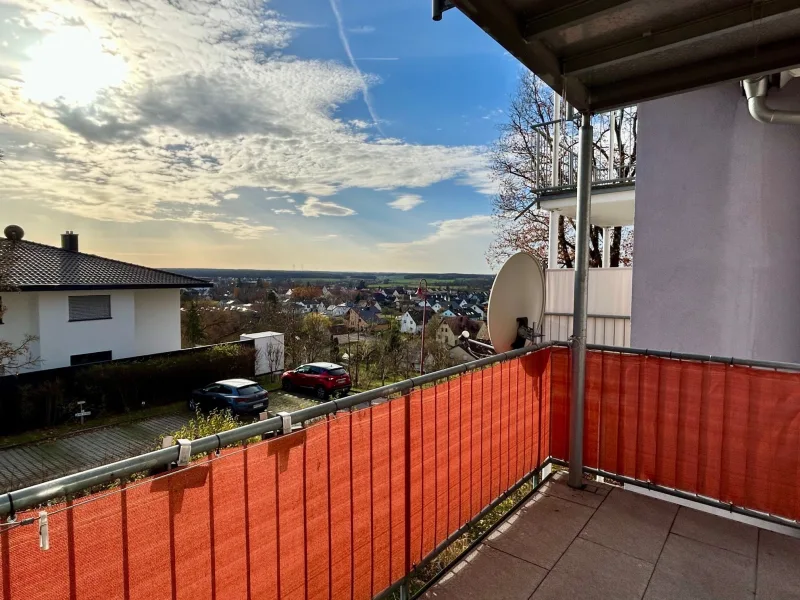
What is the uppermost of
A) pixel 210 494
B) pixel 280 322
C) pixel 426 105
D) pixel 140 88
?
pixel 426 105

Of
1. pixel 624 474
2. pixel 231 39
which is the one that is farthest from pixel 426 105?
pixel 624 474

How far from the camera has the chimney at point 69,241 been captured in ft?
61.2

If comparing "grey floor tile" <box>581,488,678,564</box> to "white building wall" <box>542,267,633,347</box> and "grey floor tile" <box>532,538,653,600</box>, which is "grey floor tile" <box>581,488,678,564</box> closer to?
"grey floor tile" <box>532,538,653,600</box>

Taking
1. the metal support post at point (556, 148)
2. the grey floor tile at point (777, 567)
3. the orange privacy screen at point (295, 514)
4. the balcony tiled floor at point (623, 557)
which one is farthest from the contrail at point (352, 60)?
the grey floor tile at point (777, 567)

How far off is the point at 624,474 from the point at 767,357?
1.61 meters

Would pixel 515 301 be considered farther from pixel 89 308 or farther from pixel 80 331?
pixel 89 308

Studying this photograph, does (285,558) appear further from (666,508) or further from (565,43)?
(565,43)

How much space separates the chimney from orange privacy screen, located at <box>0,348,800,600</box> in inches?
852

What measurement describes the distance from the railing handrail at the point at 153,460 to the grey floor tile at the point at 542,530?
119cm

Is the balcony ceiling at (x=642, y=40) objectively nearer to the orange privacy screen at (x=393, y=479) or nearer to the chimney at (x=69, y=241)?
the orange privacy screen at (x=393, y=479)

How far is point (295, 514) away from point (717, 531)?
8.77ft

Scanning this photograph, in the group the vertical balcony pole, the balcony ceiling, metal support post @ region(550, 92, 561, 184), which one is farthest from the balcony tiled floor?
metal support post @ region(550, 92, 561, 184)

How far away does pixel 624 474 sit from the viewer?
125 inches

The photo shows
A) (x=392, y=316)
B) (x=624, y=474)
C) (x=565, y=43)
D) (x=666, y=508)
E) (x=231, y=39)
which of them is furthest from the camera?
(x=392, y=316)
